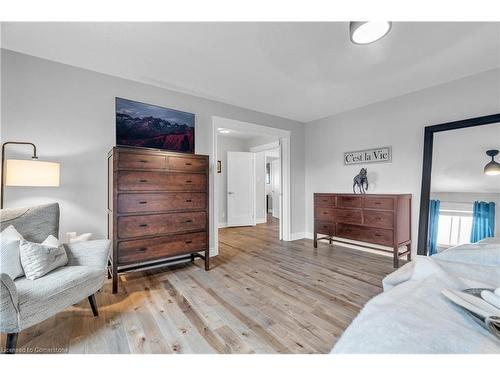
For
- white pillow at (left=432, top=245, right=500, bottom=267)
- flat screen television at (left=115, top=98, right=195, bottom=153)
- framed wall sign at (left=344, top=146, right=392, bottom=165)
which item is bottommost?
white pillow at (left=432, top=245, right=500, bottom=267)

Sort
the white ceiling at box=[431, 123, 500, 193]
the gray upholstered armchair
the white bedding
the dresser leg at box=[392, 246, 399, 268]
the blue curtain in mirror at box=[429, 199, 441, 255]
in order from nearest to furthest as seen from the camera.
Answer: the white bedding → the gray upholstered armchair → the white ceiling at box=[431, 123, 500, 193] → the blue curtain in mirror at box=[429, 199, 441, 255] → the dresser leg at box=[392, 246, 399, 268]

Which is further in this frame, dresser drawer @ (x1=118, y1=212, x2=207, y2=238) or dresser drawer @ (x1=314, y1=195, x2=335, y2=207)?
dresser drawer @ (x1=314, y1=195, x2=335, y2=207)

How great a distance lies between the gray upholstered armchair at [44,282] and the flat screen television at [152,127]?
1.12 metres

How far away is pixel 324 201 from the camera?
11.8ft

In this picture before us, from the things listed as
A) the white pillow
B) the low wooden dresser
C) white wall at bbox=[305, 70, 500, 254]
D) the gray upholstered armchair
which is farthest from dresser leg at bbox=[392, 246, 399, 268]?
the gray upholstered armchair

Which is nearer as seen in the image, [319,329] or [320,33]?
[319,329]

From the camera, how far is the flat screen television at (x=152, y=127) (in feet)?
8.50

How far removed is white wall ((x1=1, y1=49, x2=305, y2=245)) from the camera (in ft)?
6.82

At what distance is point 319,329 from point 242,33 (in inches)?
93.5

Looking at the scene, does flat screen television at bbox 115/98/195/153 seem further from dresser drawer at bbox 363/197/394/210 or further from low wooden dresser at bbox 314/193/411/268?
dresser drawer at bbox 363/197/394/210

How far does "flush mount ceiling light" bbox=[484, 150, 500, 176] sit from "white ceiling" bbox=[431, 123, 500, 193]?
0.03m
